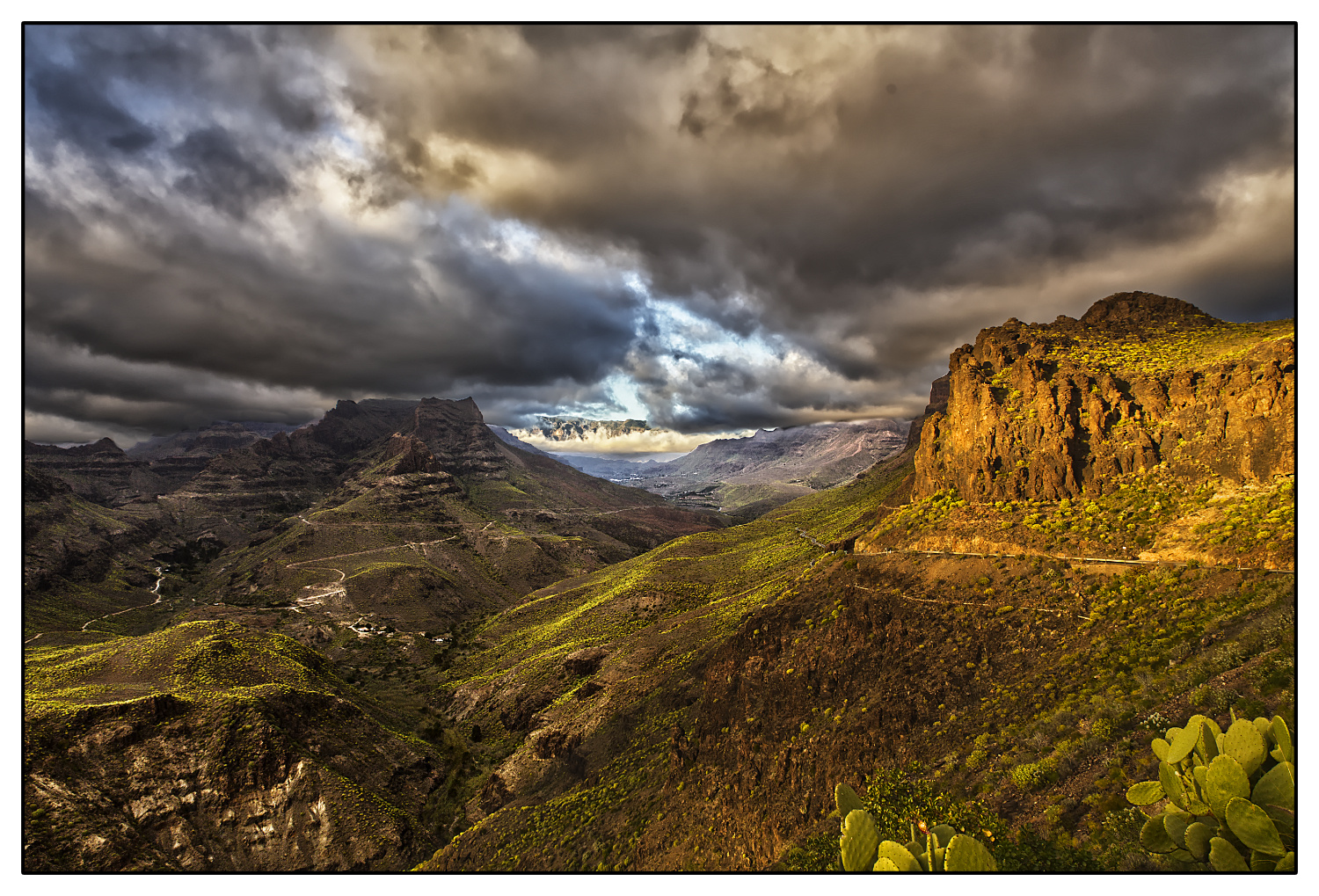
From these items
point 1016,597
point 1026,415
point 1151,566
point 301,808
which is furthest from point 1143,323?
point 301,808

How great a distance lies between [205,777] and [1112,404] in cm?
6788

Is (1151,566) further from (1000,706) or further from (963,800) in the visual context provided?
(963,800)

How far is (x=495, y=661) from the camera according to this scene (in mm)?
74312

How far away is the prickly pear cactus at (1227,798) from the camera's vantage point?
17.1 feet

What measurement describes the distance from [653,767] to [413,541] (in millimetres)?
142577

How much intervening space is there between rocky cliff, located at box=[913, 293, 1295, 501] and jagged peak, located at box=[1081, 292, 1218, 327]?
0.32 feet

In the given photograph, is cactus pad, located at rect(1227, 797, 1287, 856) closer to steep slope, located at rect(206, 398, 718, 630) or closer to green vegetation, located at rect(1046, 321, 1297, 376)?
green vegetation, located at rect(1046, 321, 1297, 376)

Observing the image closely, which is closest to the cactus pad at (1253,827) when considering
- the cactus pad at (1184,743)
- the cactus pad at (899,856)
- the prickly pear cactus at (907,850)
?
the cactus pad at (1184,743)

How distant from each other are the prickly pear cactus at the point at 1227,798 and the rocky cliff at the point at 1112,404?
26647mm

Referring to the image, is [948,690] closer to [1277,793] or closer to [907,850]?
[1277,793]

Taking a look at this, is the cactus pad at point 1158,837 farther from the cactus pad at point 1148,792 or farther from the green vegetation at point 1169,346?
the green vegetation at point 1169,346

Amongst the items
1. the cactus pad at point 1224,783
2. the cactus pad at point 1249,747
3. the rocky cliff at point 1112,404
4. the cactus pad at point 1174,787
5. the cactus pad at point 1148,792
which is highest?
the rocky cliff at point 1112,404

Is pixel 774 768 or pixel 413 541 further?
pixel 413 541

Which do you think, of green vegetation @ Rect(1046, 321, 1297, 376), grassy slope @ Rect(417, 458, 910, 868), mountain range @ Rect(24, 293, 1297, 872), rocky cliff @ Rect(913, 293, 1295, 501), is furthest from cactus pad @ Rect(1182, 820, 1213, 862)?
green vegetation @ Rect(1046, 321, 1297, 376)
